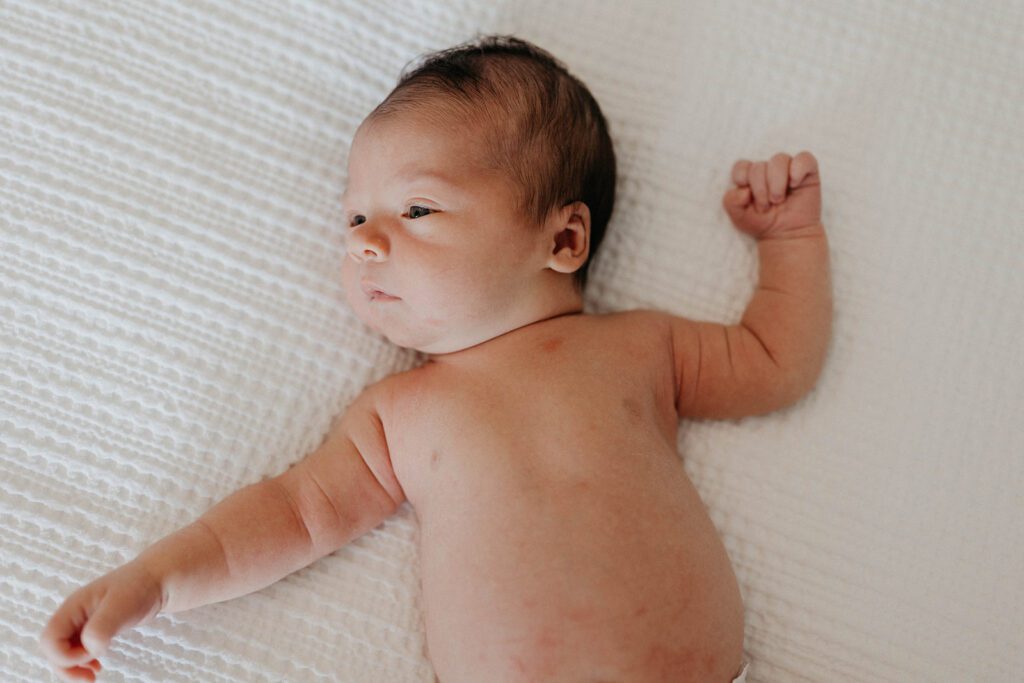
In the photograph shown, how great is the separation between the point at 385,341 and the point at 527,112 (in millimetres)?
422

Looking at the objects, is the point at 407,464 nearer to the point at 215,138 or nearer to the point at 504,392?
the point at 504,392

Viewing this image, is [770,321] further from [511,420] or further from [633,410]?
[511,420]

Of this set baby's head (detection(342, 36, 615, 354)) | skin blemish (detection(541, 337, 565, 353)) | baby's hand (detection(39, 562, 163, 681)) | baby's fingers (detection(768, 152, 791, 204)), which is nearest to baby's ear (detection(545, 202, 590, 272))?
baby's head (detection(342, 36, 615, 354))

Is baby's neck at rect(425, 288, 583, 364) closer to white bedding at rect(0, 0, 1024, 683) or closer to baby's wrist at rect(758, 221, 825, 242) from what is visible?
white bedding at rect(0, 0, 1024, 683)

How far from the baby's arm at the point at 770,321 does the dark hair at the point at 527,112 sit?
254 mm

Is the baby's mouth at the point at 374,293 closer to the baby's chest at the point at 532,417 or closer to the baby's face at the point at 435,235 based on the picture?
the baby's face at the point at 435,235

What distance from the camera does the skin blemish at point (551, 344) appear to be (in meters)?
1.30

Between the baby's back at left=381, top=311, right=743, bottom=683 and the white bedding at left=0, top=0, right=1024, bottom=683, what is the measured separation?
5.4 inches

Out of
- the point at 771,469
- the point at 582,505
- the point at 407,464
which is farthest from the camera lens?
the point at 771,469

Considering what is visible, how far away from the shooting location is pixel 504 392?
127cm

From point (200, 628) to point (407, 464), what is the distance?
1.23 ft

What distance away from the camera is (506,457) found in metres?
1.23

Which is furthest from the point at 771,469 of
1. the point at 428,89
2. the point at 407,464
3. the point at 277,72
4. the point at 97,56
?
the point at 97,56

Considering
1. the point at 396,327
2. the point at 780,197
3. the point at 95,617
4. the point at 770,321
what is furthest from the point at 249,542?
the point at 780,197
